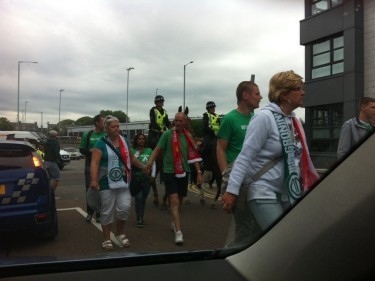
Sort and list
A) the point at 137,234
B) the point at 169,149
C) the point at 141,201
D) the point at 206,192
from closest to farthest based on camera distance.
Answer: the point at 137,234
the point at 169,149
the point at 141,201
the point at 206,192

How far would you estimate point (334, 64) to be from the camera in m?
1.83

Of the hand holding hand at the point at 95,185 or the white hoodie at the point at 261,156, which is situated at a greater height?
the white hoodie at the point at 261,156

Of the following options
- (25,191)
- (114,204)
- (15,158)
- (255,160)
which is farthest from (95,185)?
(255,160)

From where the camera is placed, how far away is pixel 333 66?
1.82 m

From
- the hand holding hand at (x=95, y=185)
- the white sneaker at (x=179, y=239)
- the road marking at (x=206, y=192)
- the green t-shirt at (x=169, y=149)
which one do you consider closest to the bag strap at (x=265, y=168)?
the white sneaker at (x=179, y=239)

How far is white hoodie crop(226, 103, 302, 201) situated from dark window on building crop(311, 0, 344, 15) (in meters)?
1.15

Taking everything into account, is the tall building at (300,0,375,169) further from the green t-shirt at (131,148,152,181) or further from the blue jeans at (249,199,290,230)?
the green t-shirt at (131,148,152,181)

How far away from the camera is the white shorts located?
502 cm

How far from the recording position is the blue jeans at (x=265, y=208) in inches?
98.7

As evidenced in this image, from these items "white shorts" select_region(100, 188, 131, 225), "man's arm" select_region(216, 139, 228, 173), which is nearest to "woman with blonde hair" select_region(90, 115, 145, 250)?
"white shorts" select_region(100, 188, 131, 225)

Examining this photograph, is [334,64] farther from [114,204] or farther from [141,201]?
[141,201]

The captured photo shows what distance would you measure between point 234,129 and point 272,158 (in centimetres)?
138

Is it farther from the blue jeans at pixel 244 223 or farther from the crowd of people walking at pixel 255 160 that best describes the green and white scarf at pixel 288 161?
the blue jeans at pixel 244 223

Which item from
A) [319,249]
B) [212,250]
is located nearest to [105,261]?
[212,250]
